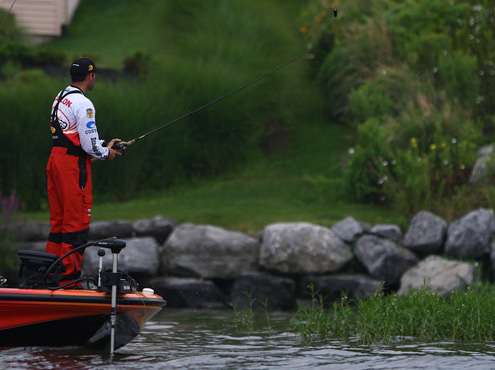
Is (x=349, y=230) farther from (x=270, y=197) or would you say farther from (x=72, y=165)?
(x=72, y=165)

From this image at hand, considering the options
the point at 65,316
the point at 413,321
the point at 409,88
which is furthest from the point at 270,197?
the point at 65,316

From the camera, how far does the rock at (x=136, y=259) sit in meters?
13.9

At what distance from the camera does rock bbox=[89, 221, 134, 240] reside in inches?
563

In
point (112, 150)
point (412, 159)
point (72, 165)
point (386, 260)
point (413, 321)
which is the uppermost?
point (412, 159)

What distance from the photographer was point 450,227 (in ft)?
45.7

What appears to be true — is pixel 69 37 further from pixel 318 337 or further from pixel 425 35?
pixel 318 337

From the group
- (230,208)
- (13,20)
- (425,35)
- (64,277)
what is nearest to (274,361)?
(64,277)

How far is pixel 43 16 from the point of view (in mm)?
22562

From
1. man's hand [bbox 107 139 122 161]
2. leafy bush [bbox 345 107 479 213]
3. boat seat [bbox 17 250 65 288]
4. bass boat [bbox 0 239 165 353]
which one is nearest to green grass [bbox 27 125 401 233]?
leafy bush [bbox 345 107 479 213]

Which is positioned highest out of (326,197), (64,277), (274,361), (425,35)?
(425,35)

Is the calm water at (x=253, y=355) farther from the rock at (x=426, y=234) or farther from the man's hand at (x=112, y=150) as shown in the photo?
the rock at (x=426, y=234)

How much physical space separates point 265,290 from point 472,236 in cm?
232

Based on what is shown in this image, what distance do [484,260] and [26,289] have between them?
6171 mm

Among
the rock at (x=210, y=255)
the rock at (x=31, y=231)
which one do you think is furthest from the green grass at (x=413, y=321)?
the rock at (x=31, y=231)
